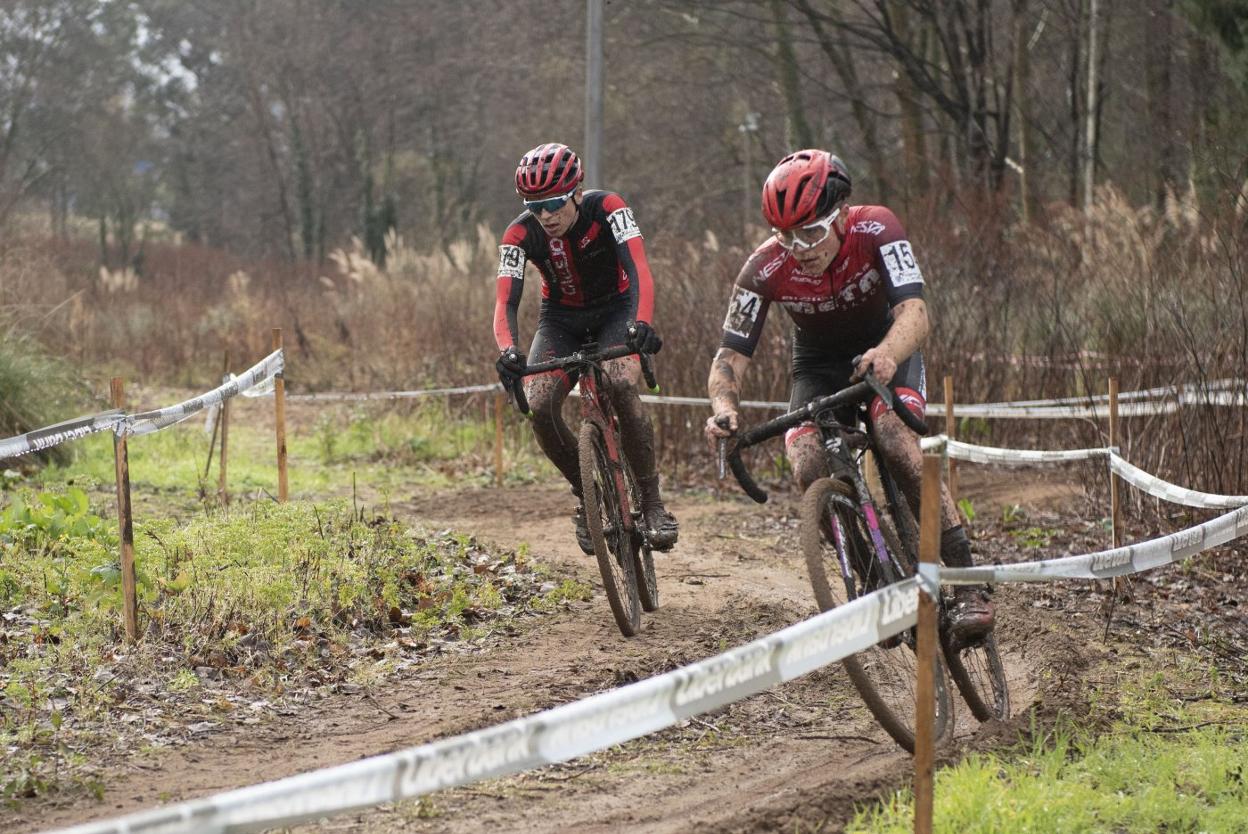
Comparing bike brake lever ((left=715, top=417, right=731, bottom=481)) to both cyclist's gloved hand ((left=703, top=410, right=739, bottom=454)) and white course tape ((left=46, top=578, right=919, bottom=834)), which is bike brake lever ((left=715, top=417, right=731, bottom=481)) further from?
white course tape ((left=46, top=578, right=919, bottom=834))

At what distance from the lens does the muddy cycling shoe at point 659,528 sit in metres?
7.06

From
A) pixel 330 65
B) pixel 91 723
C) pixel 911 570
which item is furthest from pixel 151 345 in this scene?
pixel 330 65

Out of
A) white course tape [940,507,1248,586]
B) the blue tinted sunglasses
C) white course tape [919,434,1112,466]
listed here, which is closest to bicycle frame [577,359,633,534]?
the blue tinted sunglasses

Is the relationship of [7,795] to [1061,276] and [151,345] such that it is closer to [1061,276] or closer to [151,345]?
[1061,276]

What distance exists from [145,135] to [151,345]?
29.0 metres

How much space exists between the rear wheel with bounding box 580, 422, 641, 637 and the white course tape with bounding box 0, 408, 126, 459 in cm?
210

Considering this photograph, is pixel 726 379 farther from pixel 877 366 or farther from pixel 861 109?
pixel 861 109

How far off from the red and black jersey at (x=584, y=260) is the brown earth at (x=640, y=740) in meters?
1.64

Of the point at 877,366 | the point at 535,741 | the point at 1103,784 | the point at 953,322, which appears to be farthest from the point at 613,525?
the point at 953,322

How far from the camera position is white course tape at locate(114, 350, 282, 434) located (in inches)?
258

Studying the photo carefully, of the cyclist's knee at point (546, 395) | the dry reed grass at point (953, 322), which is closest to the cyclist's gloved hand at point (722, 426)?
the cyclist's knee at point (546, 395)

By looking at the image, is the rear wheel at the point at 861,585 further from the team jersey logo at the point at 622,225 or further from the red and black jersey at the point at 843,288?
the team jersey logo at the point at 622,225

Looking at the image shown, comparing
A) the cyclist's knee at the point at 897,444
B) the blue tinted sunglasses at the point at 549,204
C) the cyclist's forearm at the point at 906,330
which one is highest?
the blue tinted sunglasses at the point at 549,204

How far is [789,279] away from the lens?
5.57 m
